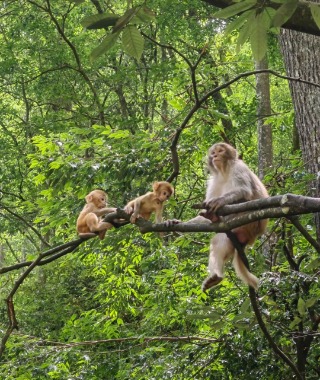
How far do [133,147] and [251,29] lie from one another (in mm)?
5708

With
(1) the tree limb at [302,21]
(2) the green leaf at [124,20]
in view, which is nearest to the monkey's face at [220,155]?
(1) the tree limb at [302,21]

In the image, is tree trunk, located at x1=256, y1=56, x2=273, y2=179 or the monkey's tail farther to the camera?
tree trunk, located at x1=256, y1=56, x2=273, y2=179

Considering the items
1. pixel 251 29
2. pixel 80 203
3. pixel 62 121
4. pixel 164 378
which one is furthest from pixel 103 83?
pixel 251 29

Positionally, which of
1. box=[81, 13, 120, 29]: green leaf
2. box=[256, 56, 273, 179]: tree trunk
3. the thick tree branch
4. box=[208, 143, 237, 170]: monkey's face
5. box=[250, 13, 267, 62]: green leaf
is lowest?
the thick tree branch

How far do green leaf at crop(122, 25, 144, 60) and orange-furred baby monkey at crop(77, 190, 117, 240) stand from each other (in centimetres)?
341

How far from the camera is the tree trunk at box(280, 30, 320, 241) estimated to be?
5.45 m

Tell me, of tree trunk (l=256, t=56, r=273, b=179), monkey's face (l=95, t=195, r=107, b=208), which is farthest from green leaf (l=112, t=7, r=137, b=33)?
tree trunk (l=256, t=56, r=273, b=179)

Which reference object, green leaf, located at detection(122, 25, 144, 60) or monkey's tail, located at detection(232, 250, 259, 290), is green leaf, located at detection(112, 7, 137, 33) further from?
monkey's tail, located at detection(232, 250, 259, 290)

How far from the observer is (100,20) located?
64.0 inches

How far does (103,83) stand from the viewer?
1645 centimetres

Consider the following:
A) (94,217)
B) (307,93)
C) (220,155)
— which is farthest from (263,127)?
(94,217)

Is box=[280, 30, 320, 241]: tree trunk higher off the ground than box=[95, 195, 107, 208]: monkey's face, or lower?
higher

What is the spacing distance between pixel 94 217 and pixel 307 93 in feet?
6.63

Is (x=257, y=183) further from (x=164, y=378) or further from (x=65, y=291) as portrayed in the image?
(x=65, y=291)
